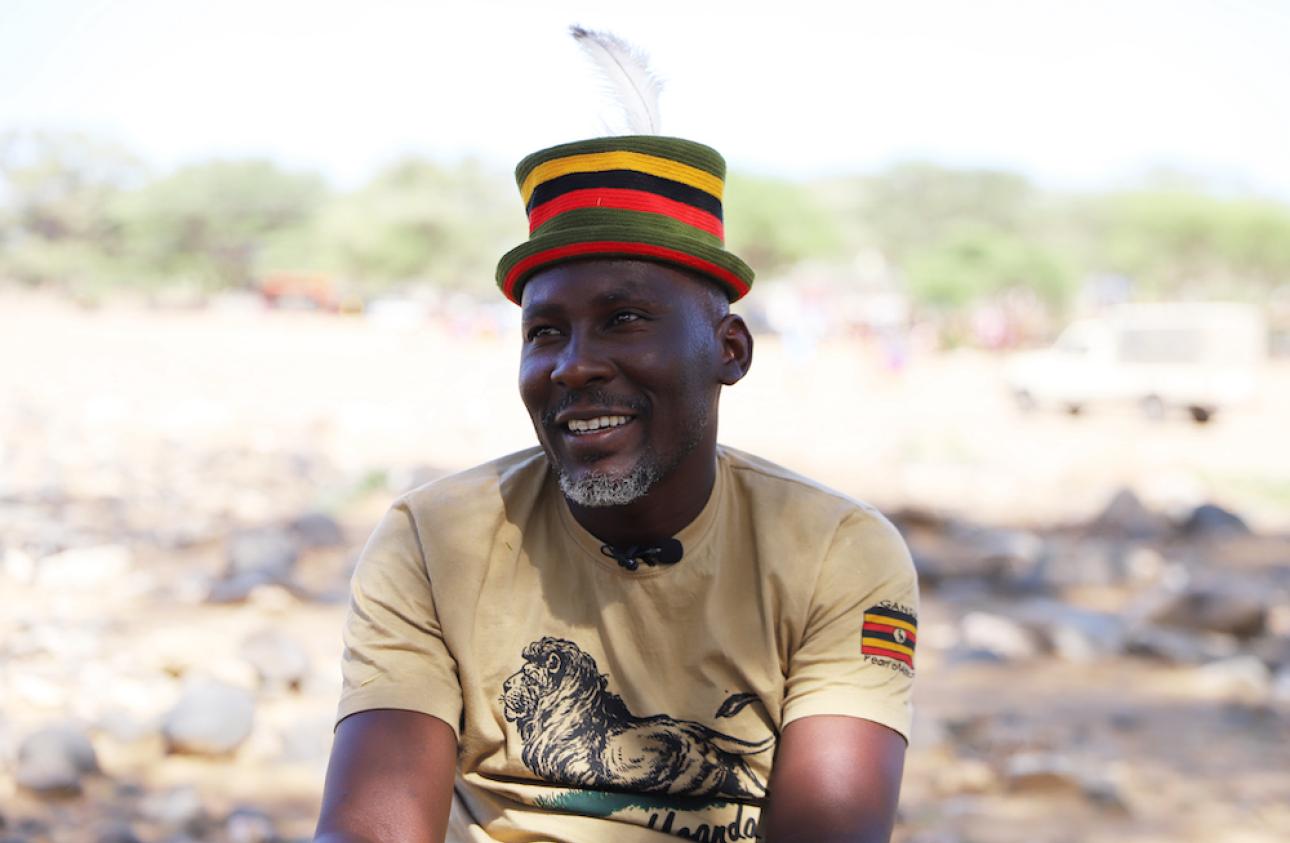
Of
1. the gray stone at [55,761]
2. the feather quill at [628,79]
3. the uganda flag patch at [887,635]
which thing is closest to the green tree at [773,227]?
the gray stone at [55,761]

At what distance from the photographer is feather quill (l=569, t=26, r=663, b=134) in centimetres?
236

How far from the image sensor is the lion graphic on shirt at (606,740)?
6.81ft

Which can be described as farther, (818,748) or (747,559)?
(747,559)

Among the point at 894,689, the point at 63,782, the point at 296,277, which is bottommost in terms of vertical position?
the point at 63,782

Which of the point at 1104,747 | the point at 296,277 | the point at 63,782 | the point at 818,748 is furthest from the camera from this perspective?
the point at 296,277

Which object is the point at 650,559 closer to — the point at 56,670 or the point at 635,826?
the point at 635,826

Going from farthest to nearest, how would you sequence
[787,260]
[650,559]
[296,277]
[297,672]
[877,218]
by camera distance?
[877,218], [296,277], [787,260], [297,672], [650,559]

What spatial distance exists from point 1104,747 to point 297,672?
3.26 m

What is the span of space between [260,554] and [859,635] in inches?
229

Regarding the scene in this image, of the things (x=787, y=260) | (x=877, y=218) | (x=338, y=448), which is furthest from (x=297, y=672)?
(x=877, y=218)

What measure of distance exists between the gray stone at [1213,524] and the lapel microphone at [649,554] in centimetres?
807

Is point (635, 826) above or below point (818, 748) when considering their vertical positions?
below

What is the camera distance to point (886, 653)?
2082 millimetres

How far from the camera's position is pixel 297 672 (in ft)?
17.5
